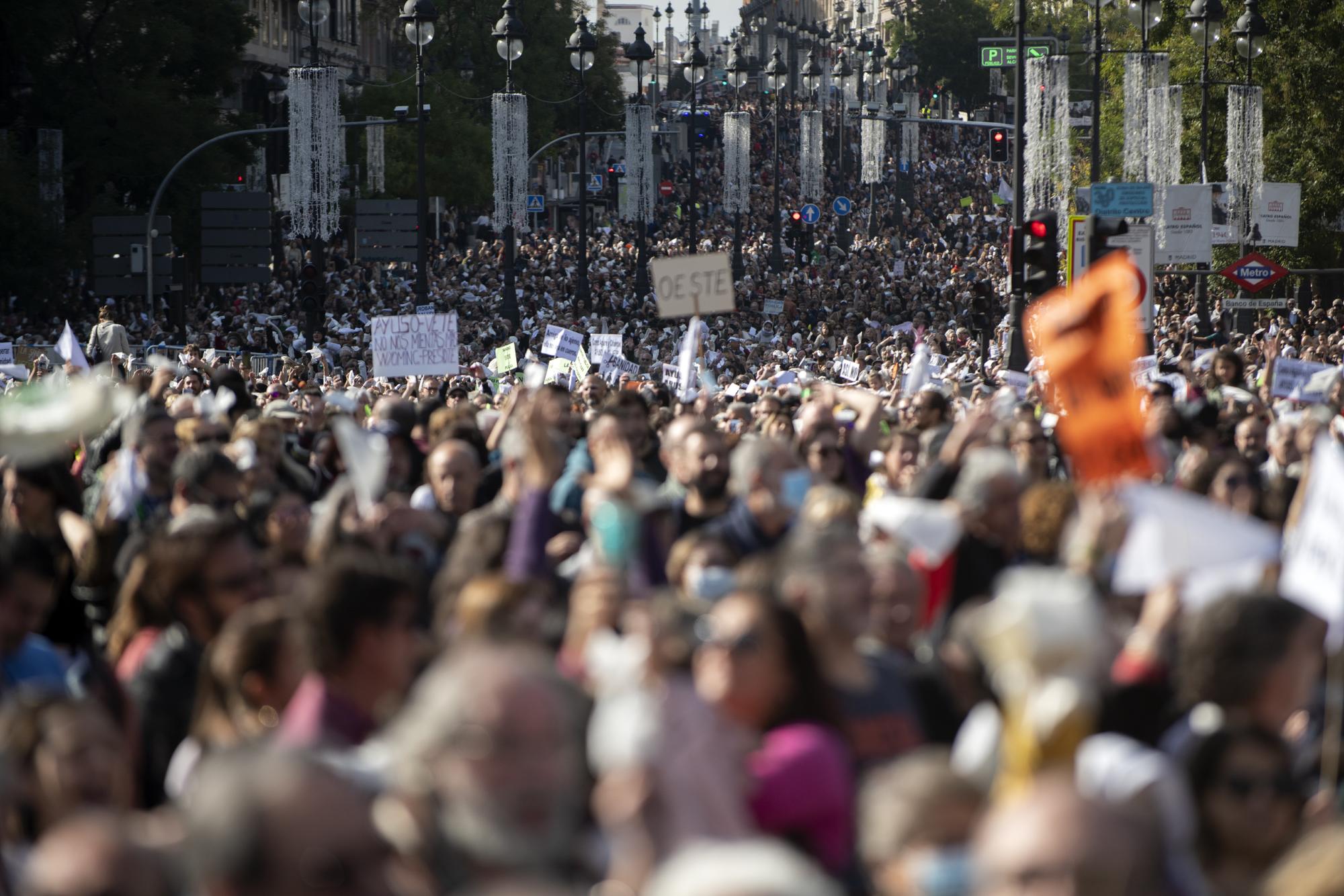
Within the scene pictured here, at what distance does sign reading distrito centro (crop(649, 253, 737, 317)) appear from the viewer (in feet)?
50.9

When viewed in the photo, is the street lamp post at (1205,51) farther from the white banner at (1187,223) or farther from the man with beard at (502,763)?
the man with beard at (502,763)

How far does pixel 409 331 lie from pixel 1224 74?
2719 cm

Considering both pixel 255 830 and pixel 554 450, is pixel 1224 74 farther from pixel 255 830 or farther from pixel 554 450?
pixel 255 830

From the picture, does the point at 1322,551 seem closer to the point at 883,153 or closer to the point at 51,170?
the point at 51,170

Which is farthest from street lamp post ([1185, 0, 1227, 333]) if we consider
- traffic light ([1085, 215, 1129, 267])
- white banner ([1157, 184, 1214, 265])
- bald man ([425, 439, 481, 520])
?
bald man ([425, 439, 481, 520])

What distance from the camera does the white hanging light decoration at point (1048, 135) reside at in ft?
113

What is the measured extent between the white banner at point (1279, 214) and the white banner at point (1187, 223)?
299 cm

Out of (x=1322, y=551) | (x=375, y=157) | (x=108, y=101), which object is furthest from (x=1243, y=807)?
(x=375, y=157)

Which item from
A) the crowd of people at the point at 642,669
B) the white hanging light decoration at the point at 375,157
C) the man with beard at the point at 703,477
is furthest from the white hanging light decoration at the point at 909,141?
the man with beard at the point at 703,477

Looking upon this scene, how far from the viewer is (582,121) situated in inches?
1676

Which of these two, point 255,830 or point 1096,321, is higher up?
point 1096,321

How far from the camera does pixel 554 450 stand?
646cm

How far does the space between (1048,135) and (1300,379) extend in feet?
69.1

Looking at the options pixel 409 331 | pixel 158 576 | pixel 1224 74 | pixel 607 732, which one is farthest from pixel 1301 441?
pixel 1224 74
